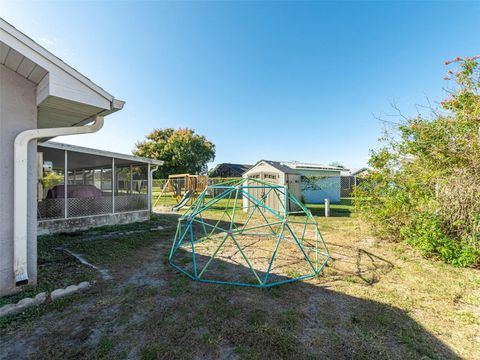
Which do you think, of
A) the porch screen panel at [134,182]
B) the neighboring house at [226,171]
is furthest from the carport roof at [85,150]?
the neighboring house at [226,171]

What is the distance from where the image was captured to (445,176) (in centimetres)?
449

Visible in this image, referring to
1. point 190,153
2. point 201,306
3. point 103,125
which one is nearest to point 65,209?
point 103,125

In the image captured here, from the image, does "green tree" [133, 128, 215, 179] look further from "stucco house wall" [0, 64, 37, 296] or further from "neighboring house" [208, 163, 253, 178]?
"stucco house wall" [0, 64, 37, 296]

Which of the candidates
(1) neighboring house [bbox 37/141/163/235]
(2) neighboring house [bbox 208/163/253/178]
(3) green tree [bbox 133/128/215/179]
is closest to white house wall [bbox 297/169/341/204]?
(2) neighboring house [bbox 208/163/253/178]

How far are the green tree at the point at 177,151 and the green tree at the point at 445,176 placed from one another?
19727 millimetres

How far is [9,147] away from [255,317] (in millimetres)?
3926

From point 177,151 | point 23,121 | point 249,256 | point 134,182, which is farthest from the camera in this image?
point 177,151

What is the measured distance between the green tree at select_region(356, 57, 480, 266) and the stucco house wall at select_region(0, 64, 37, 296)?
24.2 feet

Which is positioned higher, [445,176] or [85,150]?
[85,150]

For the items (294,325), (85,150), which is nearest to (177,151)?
(85,150)

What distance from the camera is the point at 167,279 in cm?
339

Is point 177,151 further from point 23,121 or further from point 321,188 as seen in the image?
point 23,121

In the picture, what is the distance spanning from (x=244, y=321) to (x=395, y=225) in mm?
5472

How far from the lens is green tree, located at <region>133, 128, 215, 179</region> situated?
872 inches
